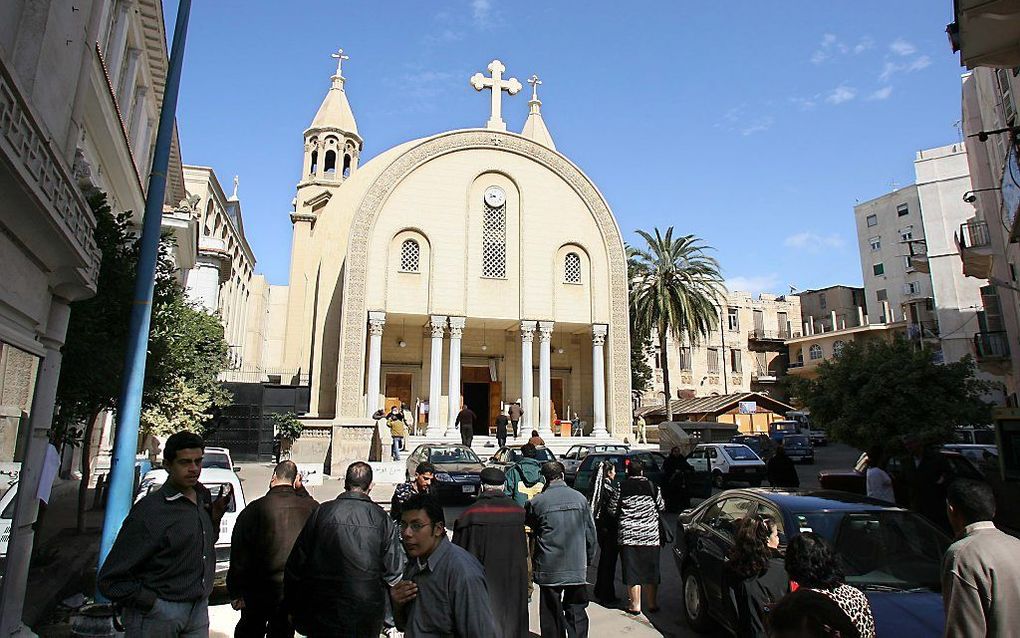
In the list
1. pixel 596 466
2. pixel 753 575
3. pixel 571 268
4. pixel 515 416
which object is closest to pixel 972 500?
pixel 753 575

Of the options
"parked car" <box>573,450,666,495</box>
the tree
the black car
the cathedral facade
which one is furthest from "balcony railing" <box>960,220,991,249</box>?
the black car

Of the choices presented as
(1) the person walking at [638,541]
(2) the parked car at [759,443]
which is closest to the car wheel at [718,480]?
(2) the parked car at [759,443]

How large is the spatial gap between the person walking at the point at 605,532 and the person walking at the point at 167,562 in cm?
447

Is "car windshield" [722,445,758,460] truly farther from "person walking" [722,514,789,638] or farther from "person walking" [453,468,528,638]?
"person walking" [453,468,528,638]

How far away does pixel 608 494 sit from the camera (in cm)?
710

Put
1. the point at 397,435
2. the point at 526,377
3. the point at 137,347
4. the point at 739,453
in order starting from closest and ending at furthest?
the point at 137,347 < the point at 739,453 < the point at 397,435 < the point at 526,377

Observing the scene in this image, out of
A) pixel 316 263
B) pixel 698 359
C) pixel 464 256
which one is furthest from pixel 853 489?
pixel 698 359

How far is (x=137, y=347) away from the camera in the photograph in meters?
6.57

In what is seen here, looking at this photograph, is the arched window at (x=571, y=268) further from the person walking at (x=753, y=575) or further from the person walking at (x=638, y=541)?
the person walking at (x=753, y=575)

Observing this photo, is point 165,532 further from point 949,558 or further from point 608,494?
point 608,494

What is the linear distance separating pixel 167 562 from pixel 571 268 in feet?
83.4

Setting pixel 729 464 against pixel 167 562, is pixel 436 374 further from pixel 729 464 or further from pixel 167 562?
pixel 167 562

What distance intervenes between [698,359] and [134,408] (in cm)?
4907

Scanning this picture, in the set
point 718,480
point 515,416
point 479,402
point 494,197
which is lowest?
point 718,480
